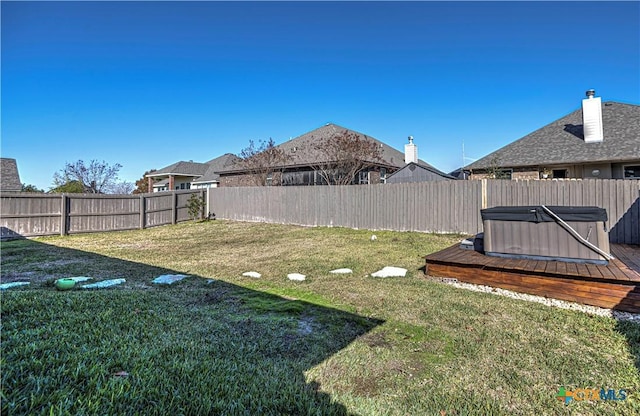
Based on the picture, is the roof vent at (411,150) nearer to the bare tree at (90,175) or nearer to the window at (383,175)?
the window at (383,175)

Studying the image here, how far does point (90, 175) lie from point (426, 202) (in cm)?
2178

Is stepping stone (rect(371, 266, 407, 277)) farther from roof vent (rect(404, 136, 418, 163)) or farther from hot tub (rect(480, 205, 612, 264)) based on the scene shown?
roof vent (rect(404, 136, 418, 163))

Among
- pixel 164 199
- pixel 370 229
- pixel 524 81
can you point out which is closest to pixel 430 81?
pixel 524 81

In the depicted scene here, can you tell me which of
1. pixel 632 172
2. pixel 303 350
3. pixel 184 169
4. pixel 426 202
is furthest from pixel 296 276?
pixel 184 169

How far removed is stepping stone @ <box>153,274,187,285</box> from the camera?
13.9ft

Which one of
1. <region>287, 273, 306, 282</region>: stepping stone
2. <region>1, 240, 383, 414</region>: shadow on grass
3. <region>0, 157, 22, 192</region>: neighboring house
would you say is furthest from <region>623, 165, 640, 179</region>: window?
<region>0, 157, 22, 192</region>: neighboring house

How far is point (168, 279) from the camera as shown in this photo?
4410 millimetres

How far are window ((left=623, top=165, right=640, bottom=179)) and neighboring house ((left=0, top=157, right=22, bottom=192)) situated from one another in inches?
962

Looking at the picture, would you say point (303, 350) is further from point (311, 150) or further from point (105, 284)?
point (311, 150)

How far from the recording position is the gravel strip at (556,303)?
9.96 ft

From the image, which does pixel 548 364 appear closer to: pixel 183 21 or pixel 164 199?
pixel 183 21

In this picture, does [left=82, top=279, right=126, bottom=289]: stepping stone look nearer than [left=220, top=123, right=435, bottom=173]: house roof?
Yes

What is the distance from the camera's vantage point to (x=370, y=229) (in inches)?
407

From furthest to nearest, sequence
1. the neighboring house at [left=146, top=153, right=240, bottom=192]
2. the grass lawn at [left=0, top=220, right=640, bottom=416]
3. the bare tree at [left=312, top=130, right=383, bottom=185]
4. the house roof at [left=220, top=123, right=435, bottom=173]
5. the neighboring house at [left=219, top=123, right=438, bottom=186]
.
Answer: the neighboring house at [left=146, top=153, right=240, bottom=192]
the house roof at [left=220, top=123, right=435, bottom=173]
the neighboring house at [left=219, top=123, right=438, bottom=186]
the bare tree at [left=312, top=130, right=383, bottom=185]
the grass lawn at [left=0, top=220, right=640, bottom=416]
